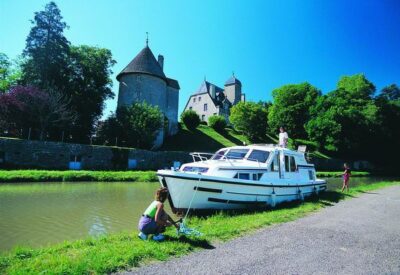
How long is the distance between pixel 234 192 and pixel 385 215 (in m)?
5.78

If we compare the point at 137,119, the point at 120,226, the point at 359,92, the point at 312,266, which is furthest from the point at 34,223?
the point at 359,92

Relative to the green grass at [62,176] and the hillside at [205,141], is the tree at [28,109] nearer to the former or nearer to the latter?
the green grass at [62,176]

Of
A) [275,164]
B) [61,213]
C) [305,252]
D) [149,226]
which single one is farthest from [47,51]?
[305,252]

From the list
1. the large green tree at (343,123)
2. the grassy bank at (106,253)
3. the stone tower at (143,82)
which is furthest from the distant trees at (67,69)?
the large green tree at (343,123)

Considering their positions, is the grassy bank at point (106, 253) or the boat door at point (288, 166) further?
the boat door at point (288, 166)

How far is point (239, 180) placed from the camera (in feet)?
35.2

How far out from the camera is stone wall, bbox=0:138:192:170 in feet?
71.4

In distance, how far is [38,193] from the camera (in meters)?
13.9

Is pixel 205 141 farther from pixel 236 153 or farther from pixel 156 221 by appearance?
pixel 156 221

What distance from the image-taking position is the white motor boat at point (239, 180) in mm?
9859

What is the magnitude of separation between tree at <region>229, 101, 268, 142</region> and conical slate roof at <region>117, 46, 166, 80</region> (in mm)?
15577

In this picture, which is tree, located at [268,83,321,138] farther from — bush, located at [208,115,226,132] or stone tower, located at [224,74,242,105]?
stone tower, located at [224,74,242,105]

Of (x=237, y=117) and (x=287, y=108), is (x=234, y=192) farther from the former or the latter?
(x=287, y=108)

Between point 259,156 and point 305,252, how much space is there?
6.95m
